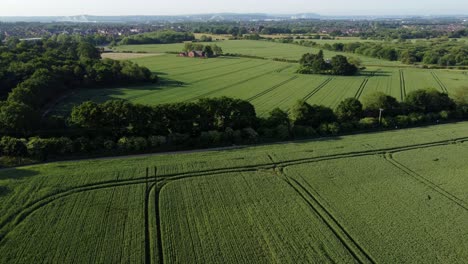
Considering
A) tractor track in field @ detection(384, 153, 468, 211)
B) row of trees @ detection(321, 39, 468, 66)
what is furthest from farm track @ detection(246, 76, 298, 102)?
row of trees @ detection(321, 39, 468, 66)

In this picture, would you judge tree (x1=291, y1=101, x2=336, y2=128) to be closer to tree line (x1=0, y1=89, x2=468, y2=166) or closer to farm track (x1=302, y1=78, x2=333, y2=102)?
tree line (x1=0, y1=89, x2=468, y2=166)

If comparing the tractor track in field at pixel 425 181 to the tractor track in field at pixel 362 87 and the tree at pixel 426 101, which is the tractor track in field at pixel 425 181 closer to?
the tree at pixel 426 101

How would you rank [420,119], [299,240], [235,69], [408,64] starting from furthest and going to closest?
1. [408,64]
2. [235,69]
3. [420,119]
4. [299,240]

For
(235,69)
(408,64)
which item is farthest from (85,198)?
(408,64)

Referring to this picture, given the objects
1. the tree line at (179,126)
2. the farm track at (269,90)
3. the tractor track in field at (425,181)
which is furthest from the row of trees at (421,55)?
the tractor track in field at (425,181)

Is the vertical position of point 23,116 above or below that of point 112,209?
above

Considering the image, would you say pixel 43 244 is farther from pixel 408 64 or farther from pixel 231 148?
pixel 408 64
